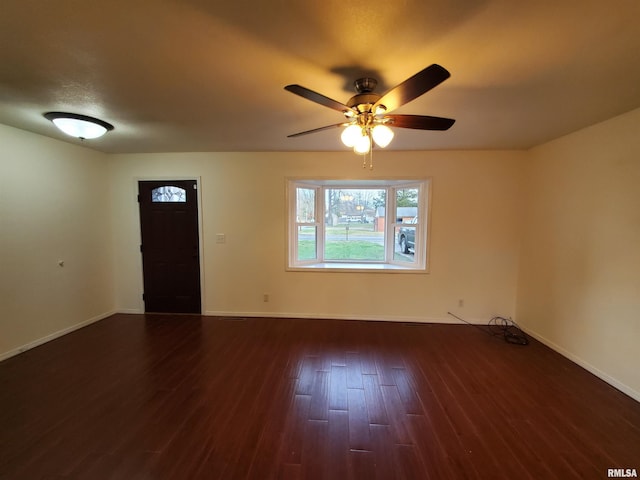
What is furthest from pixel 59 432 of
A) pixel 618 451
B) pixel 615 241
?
pixel 615 241

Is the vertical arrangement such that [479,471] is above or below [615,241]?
below

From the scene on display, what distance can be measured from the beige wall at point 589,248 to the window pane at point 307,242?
9.77 ft

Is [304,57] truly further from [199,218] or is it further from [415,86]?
[199,218]

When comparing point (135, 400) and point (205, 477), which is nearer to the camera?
point (205, 477)

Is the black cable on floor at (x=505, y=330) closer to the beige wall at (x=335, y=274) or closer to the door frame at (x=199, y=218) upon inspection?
the beige wall at (x=335, y=274)

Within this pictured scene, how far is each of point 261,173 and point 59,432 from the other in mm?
3159

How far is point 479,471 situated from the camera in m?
1.51

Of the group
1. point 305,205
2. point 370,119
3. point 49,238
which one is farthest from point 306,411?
point 49,238

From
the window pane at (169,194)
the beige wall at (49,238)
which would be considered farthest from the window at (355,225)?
the beige wall at (49,238)

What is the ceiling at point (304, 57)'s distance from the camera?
45.3 inches

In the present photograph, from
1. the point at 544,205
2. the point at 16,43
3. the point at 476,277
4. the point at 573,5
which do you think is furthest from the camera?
the point at 476,277

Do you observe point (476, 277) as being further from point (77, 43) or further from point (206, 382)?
point (77, 43)

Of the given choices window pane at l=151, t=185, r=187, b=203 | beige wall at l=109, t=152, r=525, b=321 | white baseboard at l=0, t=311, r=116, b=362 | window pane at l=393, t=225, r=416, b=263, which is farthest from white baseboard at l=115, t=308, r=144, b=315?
window pane at l=393, t=225, r=416, b=263

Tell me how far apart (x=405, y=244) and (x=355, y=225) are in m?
0.86
